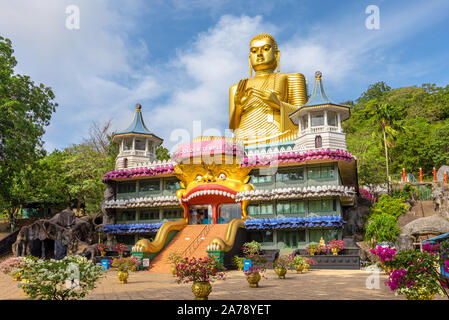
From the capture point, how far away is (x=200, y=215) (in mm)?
33531

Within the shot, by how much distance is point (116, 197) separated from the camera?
33438mm

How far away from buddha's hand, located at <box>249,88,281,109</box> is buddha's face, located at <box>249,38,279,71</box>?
4.52 m

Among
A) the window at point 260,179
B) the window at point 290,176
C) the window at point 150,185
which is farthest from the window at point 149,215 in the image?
the window at point 290,176

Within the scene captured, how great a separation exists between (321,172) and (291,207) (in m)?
3.35

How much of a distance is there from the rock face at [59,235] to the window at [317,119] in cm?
1962

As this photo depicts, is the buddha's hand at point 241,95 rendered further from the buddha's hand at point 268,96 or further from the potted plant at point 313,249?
the potted plant at point 313,249

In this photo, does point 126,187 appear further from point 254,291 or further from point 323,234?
point 254,291

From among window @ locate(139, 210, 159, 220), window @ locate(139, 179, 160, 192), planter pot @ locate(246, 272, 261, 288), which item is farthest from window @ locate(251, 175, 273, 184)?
planter pot @ locate(246, 272, 261, 288)

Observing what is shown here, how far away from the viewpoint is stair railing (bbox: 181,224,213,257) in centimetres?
2380

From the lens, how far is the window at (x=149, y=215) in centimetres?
3219

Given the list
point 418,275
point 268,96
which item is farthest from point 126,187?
point 418,275
